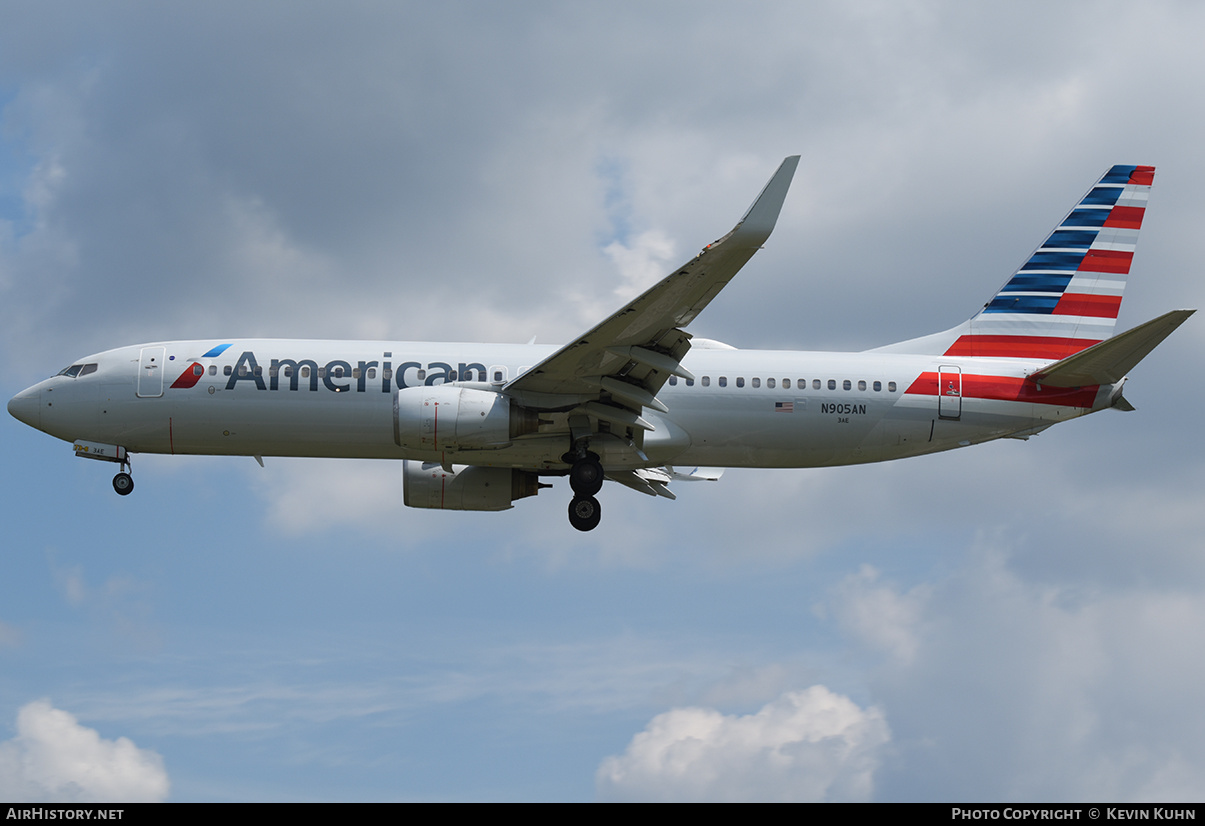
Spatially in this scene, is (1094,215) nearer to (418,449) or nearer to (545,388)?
(545,388)

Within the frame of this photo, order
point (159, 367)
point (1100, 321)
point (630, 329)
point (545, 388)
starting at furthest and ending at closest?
point (1100, 321) → point (159, 367) → point (545, 388) → point (630, 329)

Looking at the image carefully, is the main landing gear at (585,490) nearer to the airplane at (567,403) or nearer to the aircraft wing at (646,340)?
the airplane at (567,403)

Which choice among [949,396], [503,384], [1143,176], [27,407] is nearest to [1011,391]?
[949,396]

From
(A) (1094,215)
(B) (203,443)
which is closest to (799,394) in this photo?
(A) (1094,215)

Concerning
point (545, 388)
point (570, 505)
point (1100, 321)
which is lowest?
point (570, 505)

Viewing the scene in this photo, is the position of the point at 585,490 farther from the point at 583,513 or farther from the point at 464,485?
the point at 464,485

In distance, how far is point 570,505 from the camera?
96.4 ft

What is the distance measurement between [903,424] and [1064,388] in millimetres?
3924

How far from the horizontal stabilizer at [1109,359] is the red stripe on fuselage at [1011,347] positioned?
84.7 inches

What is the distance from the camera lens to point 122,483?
30328 millimetres

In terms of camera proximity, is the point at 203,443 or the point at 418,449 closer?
the point at 418,449

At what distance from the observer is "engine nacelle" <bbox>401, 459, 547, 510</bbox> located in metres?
31.9

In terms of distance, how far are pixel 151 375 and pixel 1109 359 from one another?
22.2 metres

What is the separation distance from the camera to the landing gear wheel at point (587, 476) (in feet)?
94.3
